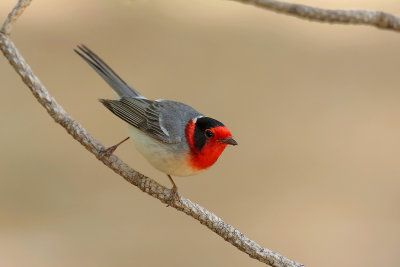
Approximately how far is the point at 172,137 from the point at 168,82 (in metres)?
5.49

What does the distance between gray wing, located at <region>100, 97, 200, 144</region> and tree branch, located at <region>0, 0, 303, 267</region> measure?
460 millimetres

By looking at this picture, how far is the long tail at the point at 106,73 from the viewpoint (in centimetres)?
341

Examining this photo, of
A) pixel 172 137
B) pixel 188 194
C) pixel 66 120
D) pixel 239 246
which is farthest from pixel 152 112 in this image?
pixel 188 194

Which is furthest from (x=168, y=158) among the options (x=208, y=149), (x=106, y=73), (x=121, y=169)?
(x=106, y=73)

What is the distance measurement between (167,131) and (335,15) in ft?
5.12

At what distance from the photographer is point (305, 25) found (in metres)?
10.2

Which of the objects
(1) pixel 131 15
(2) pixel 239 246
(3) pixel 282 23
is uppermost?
(3) pixel 282 23

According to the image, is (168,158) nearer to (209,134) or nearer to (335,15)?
(209,134)

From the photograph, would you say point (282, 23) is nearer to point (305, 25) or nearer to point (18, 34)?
point (305, 25)

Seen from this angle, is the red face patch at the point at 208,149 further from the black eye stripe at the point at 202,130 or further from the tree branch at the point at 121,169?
the tree branch at the point at 121,169

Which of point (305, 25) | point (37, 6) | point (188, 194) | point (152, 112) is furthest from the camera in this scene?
point (305, 25)

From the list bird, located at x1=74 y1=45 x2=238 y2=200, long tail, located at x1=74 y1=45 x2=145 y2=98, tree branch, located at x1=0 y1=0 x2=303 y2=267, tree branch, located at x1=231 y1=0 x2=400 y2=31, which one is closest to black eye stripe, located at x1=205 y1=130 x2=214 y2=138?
bird, located at x1=74 y1=45 x2=238 y2=200

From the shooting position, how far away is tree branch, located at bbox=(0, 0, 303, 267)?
271 cm

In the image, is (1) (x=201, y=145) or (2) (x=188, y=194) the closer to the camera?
(1) (x=201, y=145)
